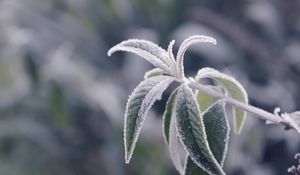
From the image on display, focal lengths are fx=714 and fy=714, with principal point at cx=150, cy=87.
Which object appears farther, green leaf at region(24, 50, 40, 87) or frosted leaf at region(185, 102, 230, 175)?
green leaf at region(24, 50, 40, 87)

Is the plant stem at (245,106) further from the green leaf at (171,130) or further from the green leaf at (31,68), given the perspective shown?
the green leaf at (31,68)

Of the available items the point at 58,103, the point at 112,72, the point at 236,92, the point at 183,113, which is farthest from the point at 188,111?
the point at 112,72

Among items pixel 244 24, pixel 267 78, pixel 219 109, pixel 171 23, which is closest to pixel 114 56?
pixel 171 23

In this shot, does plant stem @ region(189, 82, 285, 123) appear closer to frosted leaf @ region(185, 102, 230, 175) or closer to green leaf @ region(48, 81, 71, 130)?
frosted leaf @ region(185, 102, 230, 175)

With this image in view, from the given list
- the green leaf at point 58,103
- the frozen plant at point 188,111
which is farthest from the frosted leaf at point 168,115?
the green leaf at point 58,103

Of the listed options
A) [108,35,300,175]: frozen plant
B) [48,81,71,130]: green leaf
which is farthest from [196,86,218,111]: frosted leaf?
[48,81,71,130]: green leaf

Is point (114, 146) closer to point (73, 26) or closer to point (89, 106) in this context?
point (89, 106)

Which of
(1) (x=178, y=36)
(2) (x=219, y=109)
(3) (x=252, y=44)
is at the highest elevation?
(1) (x=178, y=36)
